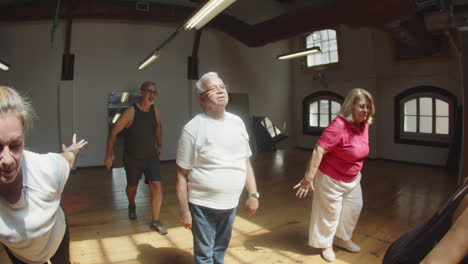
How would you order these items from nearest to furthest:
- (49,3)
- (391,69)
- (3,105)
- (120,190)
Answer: (3,105) → (120,190) → (49,3) → (391,69)

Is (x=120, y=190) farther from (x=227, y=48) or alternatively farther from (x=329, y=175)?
(x=227, y=48)

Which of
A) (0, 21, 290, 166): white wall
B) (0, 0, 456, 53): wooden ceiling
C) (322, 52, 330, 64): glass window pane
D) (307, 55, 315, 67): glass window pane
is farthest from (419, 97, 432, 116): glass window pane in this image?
(0, 21, 290, 166): white wall

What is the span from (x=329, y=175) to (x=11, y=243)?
2.45m

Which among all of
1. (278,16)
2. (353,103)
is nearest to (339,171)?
(353,103)

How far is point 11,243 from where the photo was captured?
1.24m

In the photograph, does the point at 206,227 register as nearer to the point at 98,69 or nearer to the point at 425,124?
the point at 98,69

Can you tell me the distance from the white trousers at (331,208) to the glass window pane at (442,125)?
21.9 feet

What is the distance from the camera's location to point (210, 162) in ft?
6.89

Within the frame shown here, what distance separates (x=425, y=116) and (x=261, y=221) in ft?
21.9

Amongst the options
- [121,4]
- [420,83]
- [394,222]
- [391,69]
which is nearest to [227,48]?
[121,4]

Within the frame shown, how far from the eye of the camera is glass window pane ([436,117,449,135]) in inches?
320

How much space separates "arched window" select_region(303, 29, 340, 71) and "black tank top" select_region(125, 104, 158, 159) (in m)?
8.27

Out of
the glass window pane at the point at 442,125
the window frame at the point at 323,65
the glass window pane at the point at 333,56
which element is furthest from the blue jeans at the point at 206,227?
the glass window pane at the point at 333,56

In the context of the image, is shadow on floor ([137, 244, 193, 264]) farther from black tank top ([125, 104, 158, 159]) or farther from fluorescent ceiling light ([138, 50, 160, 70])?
fluorescent ceiling light ([138, 50, 160, 70])
